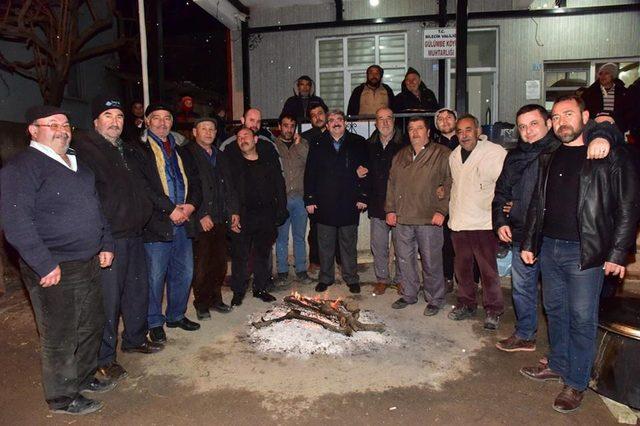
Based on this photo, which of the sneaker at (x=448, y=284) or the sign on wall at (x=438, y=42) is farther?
the sign on wall at (x=438, y=42)

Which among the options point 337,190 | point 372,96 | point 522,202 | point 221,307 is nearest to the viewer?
point 522,202

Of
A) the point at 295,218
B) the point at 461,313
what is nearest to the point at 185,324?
the point at 295,218

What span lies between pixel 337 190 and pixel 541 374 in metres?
3.36

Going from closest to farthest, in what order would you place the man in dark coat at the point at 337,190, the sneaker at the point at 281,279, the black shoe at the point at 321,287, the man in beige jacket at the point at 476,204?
the man in beige jacket at the point at 476,204 → the man in dark coat at the point at 337,190 → the black shoe at the point at 321,287 → the sneaker at the point at 281,279

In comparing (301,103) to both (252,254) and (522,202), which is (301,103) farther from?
(522,202)

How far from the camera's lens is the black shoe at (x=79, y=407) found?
3572mm

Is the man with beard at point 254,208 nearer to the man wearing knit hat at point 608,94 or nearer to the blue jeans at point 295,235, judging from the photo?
the blue jeans at point 295,235

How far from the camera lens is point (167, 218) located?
474 cm

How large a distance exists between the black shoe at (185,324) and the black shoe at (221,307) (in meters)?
0.52

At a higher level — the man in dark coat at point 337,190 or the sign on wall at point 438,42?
the sign on wall at point 438,42

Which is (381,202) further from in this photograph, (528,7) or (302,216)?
(528,7)

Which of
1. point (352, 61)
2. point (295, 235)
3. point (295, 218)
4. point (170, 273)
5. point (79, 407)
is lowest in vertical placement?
point (79, 407)

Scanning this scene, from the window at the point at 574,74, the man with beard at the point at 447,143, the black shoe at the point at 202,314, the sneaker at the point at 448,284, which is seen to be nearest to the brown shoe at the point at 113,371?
the black shoe at the point at 202,314

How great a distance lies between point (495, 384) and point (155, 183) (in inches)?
148
